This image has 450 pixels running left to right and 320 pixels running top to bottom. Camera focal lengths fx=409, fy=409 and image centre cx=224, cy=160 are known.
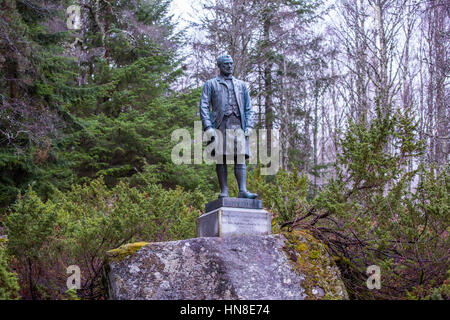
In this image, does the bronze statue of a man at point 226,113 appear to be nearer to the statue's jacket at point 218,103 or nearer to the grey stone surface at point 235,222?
the statue's jacket at point 218,103

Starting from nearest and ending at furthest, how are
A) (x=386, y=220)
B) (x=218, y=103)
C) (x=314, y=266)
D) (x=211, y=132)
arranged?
(x=314, y=266), (x=386, y=220), (x=211, y=132), (x=218, y=103)

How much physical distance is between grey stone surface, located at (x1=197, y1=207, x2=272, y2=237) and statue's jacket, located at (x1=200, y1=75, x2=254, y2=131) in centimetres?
127

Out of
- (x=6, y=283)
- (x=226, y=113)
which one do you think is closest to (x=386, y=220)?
(x=226, y=113)

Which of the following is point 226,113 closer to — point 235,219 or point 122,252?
point 235,219

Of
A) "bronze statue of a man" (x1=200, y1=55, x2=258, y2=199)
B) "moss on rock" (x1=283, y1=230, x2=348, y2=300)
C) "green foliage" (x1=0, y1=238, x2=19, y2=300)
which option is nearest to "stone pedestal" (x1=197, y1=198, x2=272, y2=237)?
"bronze statue of a man" (x1=200, y1=55, x2=258, y2=199)

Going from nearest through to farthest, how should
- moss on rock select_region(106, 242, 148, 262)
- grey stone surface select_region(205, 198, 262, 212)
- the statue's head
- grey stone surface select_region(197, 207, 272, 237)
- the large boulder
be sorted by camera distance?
the large boulder → moss on rock select_region(106, 242, 148, 262) → grey stone surface select_region(197, 207, 272, 237) → grey stone surface select_region(205, 198, 262, 212) → the statue's head

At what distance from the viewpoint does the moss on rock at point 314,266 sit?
15.6 ft

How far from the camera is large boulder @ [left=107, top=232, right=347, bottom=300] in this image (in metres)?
4.43

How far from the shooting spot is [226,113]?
589 cm

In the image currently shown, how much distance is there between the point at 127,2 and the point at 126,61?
8.25ft

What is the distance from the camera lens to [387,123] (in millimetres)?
5754

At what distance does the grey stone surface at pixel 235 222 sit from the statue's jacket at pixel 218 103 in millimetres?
1270

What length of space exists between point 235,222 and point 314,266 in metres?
1.13

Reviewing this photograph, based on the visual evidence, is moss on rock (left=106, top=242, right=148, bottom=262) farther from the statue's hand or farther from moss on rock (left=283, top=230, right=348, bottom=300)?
the statue's hand
